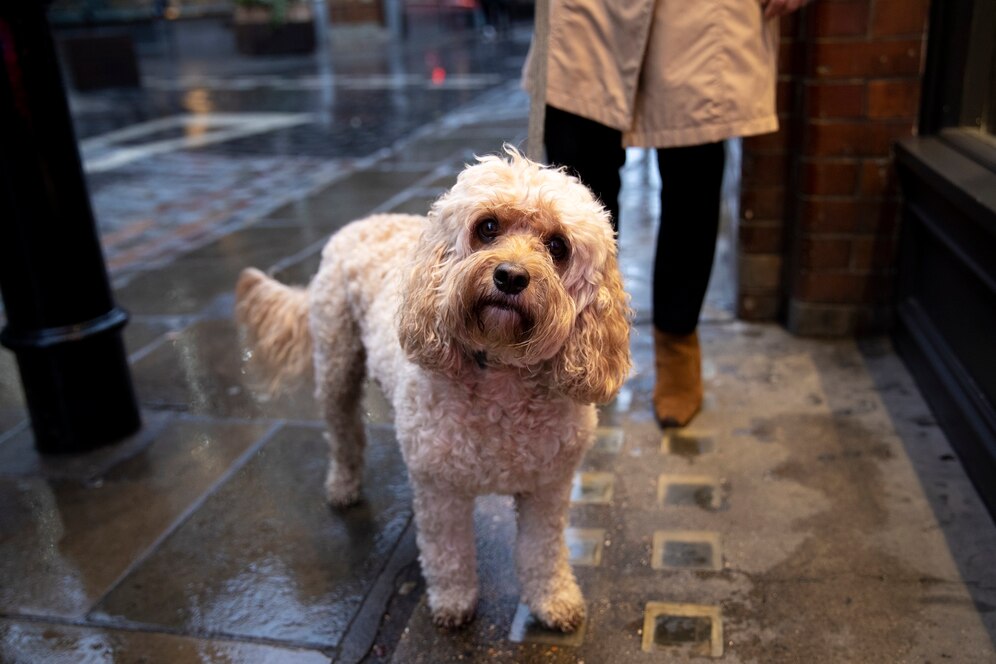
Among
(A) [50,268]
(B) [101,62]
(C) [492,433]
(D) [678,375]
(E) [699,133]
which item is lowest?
(D) [678,375]

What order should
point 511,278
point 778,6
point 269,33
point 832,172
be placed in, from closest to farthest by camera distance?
point 511,278, point 778,6, point 832,172, point 269,33

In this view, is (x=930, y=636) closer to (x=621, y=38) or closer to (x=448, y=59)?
(x=621, y=38)

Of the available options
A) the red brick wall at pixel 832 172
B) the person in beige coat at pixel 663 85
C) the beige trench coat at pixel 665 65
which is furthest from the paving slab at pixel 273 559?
the red brick wall at pixel 832 172

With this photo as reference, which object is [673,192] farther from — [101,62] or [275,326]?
[101,62]

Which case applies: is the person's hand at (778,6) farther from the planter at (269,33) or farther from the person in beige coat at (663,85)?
the planter at (269,33)

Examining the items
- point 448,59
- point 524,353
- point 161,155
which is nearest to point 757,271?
point 524,353

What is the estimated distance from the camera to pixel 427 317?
1.96m

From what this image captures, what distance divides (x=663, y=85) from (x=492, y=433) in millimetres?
1391

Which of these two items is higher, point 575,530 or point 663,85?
point 663,85

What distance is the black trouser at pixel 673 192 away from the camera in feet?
9.75

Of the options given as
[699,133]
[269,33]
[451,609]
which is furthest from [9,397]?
[269,33]

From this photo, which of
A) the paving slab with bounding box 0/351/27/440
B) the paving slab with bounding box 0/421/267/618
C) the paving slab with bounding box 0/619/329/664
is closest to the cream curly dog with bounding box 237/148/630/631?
the paving slab with bounding box 0/619/329/664

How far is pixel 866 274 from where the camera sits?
376 cm

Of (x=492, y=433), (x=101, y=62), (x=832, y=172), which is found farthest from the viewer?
(x=101, y=62)
